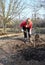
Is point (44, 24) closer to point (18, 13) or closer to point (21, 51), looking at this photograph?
point (18, 13)

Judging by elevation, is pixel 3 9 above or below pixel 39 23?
above

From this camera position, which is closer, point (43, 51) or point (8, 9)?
point (43, 51)

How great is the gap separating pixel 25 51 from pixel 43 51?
1134 mm

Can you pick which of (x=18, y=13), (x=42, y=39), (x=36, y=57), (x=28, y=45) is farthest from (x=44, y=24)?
(x=36, y=57)

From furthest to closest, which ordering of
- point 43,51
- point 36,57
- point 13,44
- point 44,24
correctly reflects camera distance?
point 44,24 → point 13,44 → point 43,51 → point 36,57

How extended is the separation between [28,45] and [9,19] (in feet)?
49.4

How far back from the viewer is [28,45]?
15.8 m

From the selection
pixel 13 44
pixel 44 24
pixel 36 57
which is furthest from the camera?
pixel 44 24

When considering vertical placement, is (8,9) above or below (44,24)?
above

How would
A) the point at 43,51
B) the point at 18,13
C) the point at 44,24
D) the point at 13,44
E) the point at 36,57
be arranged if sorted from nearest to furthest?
the point at 36,57, the point at 43,51, the point at 13,44, the point at 18,13, the point at 44,24

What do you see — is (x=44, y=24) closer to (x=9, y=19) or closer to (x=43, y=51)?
(x=9, y=19)

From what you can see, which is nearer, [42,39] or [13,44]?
[13,44]

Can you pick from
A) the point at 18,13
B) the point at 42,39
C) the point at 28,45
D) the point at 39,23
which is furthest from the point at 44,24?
the point at 28,45

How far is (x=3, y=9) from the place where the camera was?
30.2 m
